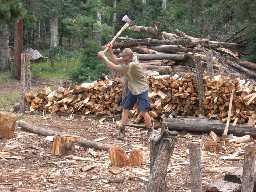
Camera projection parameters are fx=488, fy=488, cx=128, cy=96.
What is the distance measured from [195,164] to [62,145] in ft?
11.3

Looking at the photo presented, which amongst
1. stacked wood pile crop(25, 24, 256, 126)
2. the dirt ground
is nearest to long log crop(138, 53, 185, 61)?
stacked wood pile crop(25, 24, 256, 126)

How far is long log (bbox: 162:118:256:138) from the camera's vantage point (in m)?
9.95

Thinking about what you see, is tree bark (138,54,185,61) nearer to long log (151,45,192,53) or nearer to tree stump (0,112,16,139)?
long log (151,45,192,53)

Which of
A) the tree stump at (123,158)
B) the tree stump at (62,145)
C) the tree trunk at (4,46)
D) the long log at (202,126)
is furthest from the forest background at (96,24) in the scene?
the tree stump at (123,158)

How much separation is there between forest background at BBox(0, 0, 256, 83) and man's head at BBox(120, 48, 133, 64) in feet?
25.2

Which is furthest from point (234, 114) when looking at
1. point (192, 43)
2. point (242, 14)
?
point (242, 14)

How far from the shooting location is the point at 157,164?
5078mm

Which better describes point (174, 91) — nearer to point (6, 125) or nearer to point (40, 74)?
point (6, 125)

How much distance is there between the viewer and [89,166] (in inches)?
291

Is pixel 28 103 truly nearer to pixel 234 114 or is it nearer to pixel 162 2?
pixel 234 114

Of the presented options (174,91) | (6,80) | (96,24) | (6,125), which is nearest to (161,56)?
(174,91)

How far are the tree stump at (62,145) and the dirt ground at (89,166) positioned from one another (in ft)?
0.29

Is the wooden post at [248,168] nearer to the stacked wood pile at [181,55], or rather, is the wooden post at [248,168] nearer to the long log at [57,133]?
the long log at [57,133]

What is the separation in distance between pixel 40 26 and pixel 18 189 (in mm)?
32076
